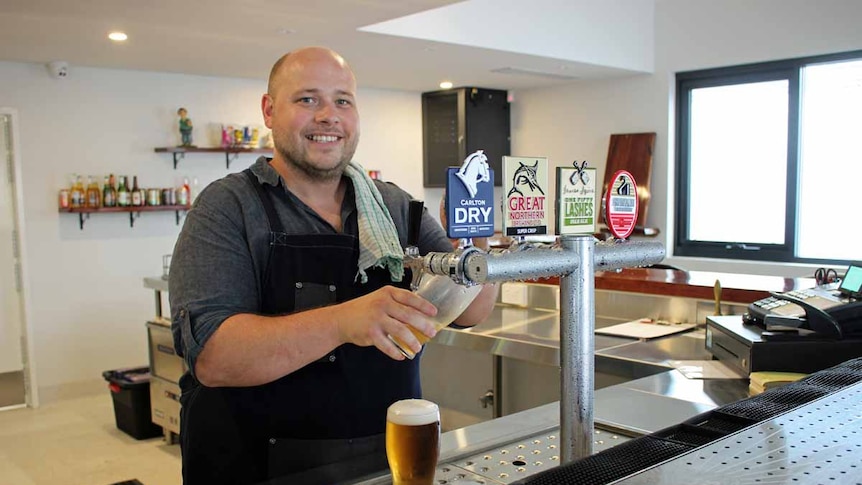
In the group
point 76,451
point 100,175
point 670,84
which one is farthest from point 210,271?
point 670,84

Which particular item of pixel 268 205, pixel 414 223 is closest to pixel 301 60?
pixel 268 205

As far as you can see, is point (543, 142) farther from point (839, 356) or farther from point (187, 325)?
point (187, 325)

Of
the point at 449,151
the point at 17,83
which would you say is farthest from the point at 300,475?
the point at 449,151

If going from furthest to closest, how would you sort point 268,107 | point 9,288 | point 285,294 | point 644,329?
point 9,288
point 644,329
point 268,107
point 285,294

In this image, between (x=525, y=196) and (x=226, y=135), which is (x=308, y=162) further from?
(x=226, y=135)

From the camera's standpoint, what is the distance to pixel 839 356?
1727mm

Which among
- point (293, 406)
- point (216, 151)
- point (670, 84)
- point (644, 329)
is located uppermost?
point (670, 84)

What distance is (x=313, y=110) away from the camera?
5.00 ft

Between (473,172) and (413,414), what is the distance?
319 mm

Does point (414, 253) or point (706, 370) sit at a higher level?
point (414, 253)

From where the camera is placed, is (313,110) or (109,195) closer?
(313,110)

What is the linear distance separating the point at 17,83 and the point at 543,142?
4.54 meters

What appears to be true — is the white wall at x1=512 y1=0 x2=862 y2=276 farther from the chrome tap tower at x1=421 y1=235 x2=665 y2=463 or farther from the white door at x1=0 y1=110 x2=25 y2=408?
the chrome tap tower at x1=421 y1=235 x2=665 y2=463

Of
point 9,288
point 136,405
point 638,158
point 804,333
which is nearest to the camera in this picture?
point 804,333
